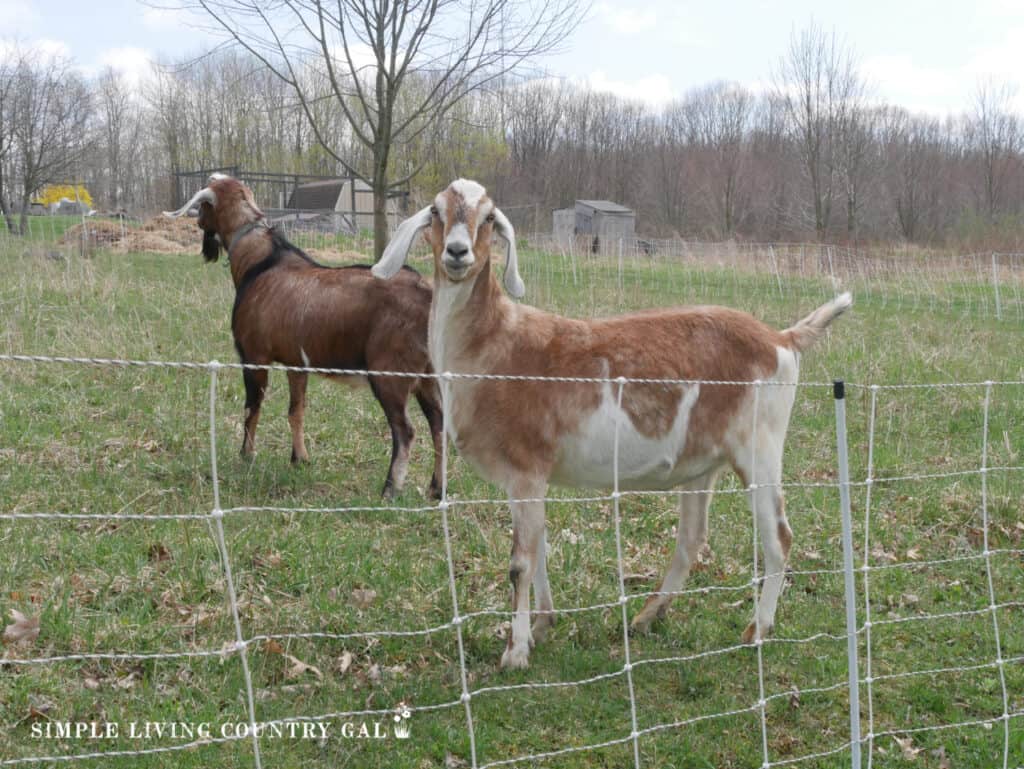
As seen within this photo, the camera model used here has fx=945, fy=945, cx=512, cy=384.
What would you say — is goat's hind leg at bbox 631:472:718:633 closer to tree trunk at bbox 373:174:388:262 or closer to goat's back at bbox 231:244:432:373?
goat's back at bbox 231:244:432:373

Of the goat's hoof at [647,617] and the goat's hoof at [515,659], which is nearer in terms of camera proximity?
the goat's hoof at [515,659]

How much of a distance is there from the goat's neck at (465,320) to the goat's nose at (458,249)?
0.24 meters

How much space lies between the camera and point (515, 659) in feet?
13.0

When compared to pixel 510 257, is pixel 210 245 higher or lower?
higher

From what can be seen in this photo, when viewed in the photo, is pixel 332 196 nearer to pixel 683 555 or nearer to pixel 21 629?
pixel 683 555

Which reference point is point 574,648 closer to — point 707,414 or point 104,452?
point 707,414

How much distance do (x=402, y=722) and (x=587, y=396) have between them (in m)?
1.50

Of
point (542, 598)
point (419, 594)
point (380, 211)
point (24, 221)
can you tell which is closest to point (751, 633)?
point (542, 598)

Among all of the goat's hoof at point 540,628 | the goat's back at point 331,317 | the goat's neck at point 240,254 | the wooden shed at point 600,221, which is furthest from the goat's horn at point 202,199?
the wooden shed at point 600,221

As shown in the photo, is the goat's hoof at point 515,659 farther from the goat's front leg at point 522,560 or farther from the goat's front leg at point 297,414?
the goat's front leg at point 297,414

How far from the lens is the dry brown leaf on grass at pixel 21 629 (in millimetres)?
3756

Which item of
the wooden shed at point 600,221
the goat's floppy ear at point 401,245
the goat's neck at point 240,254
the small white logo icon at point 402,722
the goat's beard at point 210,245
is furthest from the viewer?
the wooden shed at point 600,221

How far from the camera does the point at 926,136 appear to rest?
183 ft

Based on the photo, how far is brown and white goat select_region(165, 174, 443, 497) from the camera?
19.8ft
